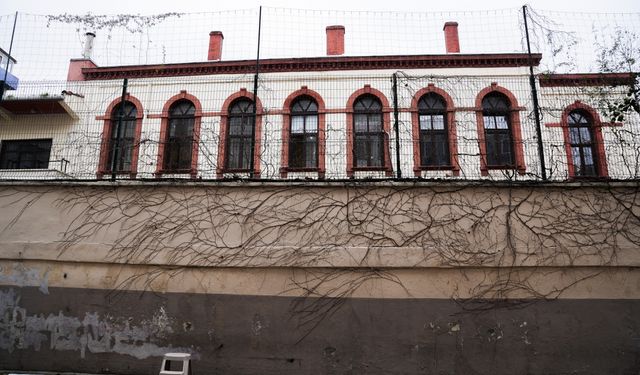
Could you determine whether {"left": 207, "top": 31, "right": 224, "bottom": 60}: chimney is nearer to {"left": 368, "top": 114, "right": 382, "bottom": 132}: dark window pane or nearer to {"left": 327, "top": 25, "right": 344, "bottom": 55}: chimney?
{"left": 327, "top": 25, "right": 344, "bottom": 55}: chimney

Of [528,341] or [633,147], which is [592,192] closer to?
[633,147]

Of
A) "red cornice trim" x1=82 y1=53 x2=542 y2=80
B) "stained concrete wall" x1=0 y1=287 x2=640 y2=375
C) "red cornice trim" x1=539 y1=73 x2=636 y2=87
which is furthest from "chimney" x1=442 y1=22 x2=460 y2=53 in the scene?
"stained concrete wall" x1=0 y1=287 x2=640 y2=375

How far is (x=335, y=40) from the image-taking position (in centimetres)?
1540

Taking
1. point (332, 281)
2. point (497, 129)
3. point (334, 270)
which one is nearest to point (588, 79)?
point (497, 129)

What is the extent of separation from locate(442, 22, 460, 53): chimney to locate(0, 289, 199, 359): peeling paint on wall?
578 inches

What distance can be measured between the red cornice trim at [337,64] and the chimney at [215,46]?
161cm

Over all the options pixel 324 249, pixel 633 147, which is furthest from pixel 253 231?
pixel 633 147

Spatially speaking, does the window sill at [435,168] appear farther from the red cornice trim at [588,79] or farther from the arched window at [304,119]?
the arched window at [304,119]

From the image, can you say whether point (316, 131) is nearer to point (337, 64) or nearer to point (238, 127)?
point (238, 127)

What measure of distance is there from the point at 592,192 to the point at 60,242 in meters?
8.71

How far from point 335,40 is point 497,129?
7.54 m

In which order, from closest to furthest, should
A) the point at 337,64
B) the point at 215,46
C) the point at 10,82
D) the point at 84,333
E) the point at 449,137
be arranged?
the point at 84,333
the point at 449,137
the point at 10,82
the point at 337,64
the point at 215,46

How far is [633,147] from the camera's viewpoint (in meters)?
6.34

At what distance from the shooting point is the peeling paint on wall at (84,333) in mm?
5730
